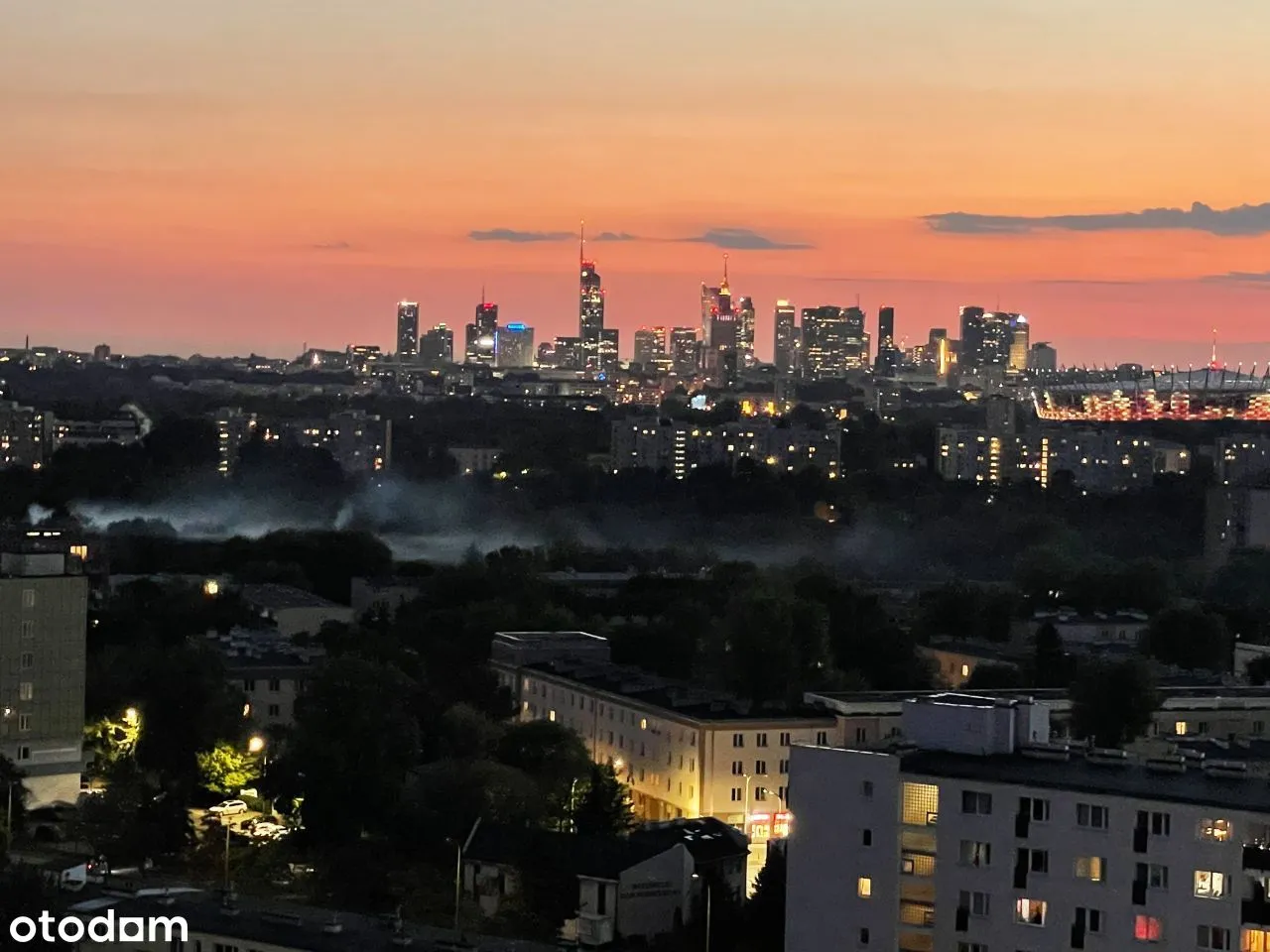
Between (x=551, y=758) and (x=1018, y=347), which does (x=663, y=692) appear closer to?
(x=551, y=758)

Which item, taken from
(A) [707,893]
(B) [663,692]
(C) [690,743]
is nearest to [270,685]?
(B) [663,692]

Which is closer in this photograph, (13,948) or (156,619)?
(13,948)

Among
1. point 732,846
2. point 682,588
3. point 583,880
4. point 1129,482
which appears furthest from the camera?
point 1129,482

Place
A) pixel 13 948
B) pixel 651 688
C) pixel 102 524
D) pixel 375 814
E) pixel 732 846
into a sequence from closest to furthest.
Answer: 1. pixel 13 948
2. pixel 732 846
3. pixel 375 814
4. pixel 651 688
5. pixel 102 524

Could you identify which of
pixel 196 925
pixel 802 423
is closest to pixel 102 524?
pixel 802 423

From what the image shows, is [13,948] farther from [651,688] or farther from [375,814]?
[651,688]

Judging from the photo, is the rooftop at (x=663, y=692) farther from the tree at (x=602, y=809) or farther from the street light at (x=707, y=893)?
the street light at (x=707, y=893)
